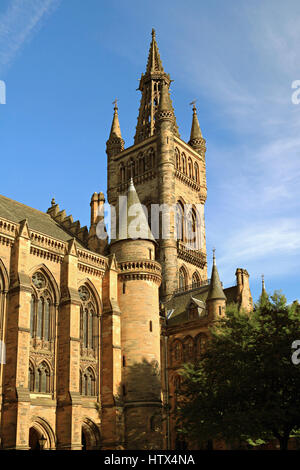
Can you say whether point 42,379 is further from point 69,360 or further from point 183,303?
point 183,303

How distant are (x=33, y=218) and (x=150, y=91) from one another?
3736cm

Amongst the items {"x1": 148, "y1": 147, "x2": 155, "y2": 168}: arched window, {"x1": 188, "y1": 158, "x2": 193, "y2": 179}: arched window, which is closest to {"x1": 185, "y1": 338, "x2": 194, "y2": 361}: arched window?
{"x1": 148, "y1": 147, "x2": 155, "y2": 168}: arched window

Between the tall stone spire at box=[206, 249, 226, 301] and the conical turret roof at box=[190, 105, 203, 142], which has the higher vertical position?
the conical turret roof at box=[190, 105, 203, 142]

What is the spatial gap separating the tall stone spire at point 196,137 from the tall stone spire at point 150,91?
402 cm

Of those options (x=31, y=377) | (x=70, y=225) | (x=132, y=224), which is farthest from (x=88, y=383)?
(x=70, y=225)

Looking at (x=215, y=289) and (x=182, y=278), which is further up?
(x=182, y=278)

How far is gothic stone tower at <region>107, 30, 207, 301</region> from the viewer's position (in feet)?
202

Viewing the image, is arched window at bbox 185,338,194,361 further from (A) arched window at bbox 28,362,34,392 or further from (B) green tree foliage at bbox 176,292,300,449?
(A) arched window at bbox 28,362,34,392

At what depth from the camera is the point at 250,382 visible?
95.3 ft

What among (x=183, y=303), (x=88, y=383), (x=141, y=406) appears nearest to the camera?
(x=88, y=383)

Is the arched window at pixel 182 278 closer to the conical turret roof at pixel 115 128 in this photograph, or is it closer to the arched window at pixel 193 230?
the arched window at pixel 193 230

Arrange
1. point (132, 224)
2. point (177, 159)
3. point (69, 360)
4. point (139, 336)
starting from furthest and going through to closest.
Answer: point (177, 159) → point (132, 224) → point (139, 336) → point (69, 360)

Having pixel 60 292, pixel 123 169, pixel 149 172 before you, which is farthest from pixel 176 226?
pixel 60 292

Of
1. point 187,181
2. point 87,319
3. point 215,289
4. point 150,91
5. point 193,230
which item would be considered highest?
point 150,91
